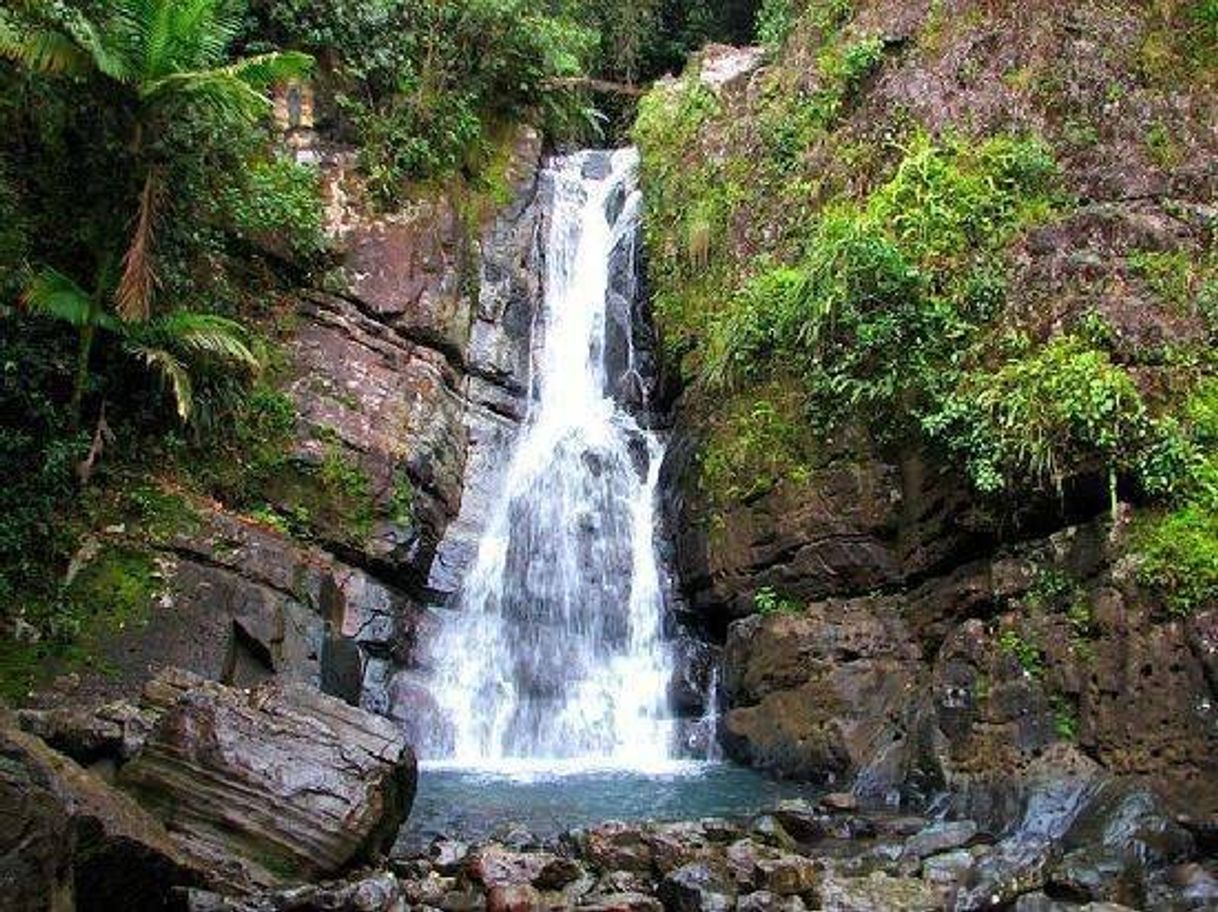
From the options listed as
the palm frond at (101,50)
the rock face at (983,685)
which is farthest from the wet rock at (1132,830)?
the palm frond at (101,50)

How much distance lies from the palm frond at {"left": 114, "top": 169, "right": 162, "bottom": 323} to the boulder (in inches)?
232

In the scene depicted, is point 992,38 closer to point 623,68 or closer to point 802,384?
point 802,384

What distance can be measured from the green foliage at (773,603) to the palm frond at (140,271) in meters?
6.78

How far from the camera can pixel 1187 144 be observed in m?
12.1

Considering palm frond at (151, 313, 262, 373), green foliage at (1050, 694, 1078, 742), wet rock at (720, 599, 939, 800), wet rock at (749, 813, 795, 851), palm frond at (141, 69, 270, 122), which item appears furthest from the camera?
palm frond at (151, 313, 262, 373)

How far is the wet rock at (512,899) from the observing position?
620cm

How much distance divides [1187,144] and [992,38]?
3099 mm

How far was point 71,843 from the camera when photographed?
4.84 meters

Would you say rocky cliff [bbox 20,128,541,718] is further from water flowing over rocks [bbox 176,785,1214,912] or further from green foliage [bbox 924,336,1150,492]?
green foliage [bbox 924,336,1150,492]

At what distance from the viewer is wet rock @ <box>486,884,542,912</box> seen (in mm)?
6195

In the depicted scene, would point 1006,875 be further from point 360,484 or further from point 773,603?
point 360,484

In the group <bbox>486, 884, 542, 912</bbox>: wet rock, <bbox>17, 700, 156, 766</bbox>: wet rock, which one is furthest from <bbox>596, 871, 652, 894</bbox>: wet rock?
<bbox>17, 700, 156, 766</bbox>: wet rock

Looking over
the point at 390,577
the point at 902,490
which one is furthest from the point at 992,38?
the point at 390,577

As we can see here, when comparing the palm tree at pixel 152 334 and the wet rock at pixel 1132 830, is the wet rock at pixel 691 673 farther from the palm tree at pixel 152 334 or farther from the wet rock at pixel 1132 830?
the palm tree at pixel 152 334
